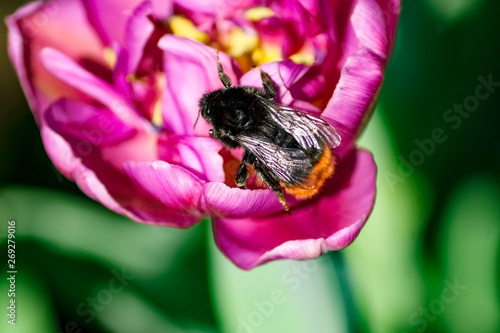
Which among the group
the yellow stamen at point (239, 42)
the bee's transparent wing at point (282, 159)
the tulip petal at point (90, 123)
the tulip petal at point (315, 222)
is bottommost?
the tulip petal at point (315, 222)

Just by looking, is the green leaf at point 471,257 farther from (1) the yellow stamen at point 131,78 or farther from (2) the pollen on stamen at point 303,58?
(1) the yellow stamen at point 131,78

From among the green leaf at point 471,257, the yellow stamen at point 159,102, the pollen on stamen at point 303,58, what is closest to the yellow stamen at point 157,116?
the yellow stamen at point 159,102

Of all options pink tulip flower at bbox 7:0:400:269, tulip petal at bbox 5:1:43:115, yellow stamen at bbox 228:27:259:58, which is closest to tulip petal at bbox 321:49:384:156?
Result: pink tulip flower at bbox 7:0:400:269

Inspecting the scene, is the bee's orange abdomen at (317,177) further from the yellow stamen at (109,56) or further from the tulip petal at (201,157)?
the yellow stamen at (109,56)

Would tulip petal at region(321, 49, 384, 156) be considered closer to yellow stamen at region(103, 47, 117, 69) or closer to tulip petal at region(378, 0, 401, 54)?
tulip petal at region(378, 0, 401, 54)

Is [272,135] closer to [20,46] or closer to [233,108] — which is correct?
[233,108]

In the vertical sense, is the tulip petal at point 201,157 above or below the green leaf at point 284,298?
above

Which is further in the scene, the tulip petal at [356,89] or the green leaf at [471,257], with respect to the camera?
the green leaf at [471,257]
